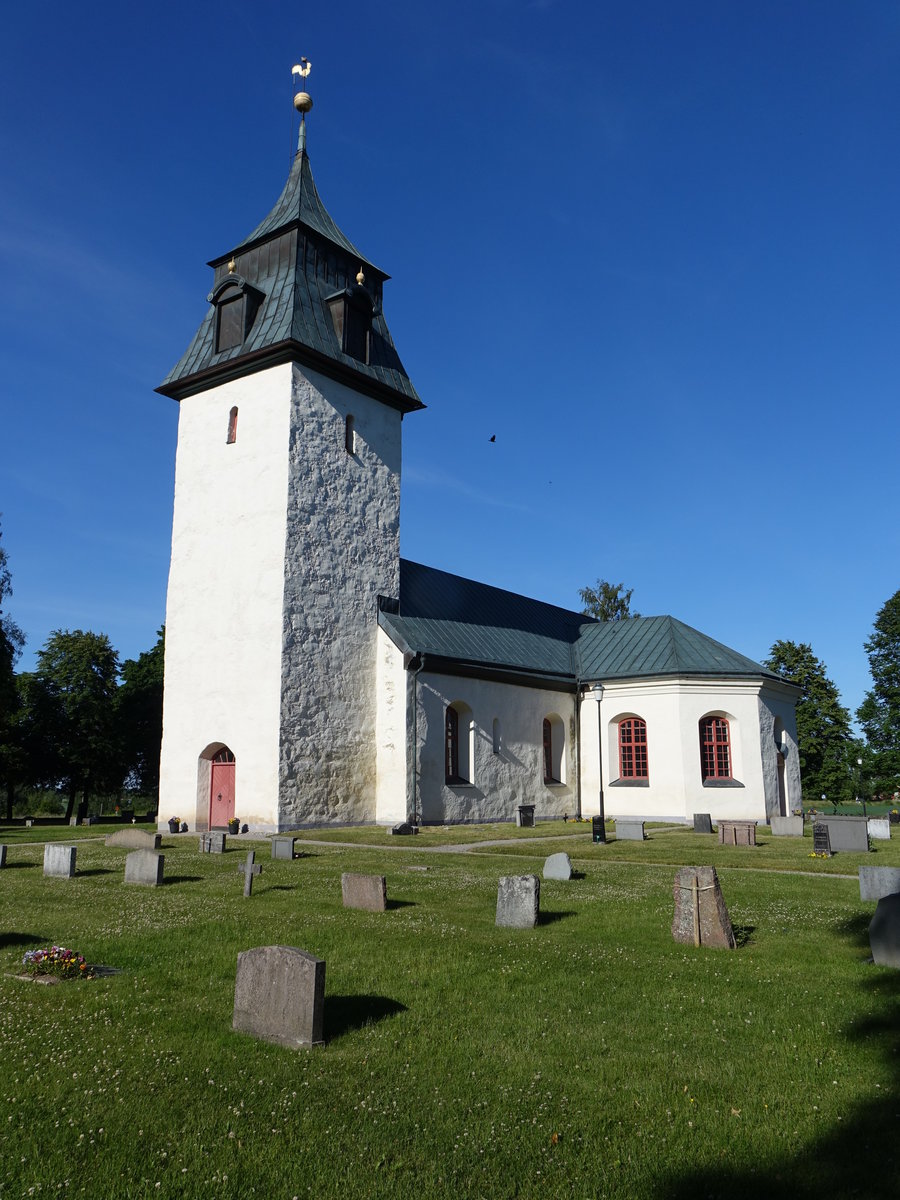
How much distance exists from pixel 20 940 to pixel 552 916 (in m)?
6.24

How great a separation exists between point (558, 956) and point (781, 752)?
26.8 m

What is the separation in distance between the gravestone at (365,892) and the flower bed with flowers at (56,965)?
13.1 ft

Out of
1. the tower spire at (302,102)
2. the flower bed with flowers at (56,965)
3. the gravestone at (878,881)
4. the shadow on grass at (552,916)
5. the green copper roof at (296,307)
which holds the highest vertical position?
the tower spire at (302,102)

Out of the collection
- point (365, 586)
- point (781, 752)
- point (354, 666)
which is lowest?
point (781, 752)

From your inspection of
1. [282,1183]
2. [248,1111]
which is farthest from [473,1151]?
[248,1111]

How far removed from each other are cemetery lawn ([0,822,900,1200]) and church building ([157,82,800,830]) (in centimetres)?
1470

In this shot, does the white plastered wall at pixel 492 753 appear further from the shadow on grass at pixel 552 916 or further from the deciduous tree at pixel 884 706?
the deciduous tree at pixel 884 706

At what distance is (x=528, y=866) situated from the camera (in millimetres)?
16438

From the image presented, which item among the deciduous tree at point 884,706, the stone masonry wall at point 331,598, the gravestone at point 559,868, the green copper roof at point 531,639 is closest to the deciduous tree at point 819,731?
the deciduous tree at point 884,706

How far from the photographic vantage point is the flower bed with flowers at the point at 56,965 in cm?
785

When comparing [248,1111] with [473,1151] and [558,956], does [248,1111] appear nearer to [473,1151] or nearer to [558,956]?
[473,1151]

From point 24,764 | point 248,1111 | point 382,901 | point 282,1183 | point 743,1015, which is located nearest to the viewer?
point 282,1183

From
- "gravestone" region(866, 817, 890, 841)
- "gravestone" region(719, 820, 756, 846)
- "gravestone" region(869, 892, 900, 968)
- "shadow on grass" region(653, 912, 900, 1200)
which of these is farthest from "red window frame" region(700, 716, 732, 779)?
"shadow on grass" region(653, 912, 900, 1200)

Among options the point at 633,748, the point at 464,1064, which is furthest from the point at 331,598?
the point at 464,1064
